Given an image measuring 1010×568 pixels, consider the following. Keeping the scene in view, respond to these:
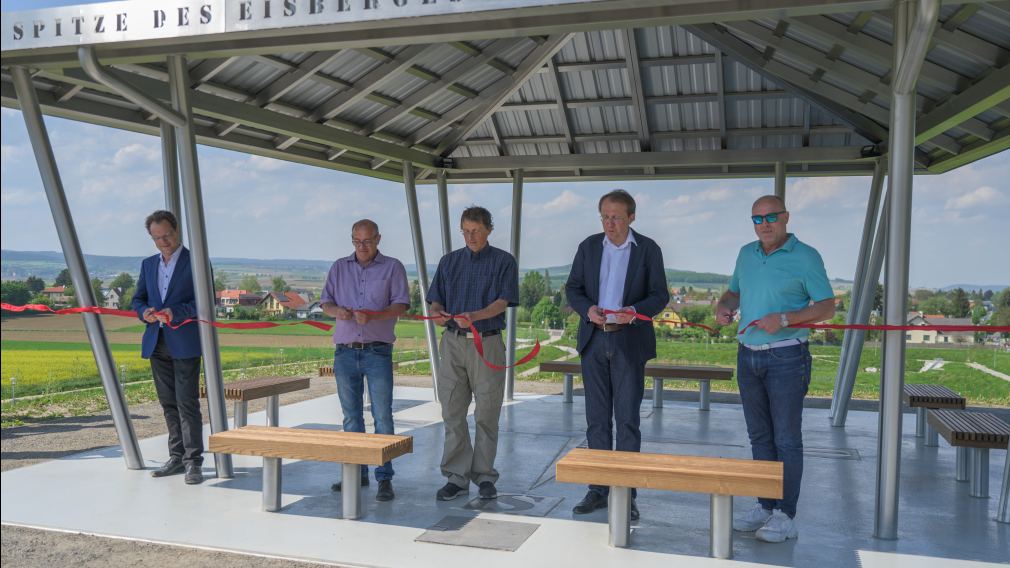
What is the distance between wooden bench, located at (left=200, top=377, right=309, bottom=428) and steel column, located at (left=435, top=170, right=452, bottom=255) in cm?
263

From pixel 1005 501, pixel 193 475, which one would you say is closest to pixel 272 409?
pixel 193 475

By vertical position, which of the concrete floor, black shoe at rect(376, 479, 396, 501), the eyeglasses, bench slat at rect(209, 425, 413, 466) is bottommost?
the concrete floor

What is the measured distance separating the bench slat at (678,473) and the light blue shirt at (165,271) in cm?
309

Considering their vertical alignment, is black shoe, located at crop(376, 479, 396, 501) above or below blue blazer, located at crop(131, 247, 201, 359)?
below

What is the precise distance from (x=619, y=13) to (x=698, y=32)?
2798 mm

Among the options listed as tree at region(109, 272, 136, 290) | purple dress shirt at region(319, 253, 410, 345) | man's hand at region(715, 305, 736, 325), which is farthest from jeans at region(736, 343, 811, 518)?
tree at region(109, 272, 136, 290)

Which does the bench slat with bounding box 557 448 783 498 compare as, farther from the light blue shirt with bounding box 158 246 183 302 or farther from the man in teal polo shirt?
the light blue shirt with bounding box 158 246 183 302

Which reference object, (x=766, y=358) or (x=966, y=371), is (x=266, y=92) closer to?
(x=766, y=358)

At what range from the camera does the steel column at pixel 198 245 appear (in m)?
5.29

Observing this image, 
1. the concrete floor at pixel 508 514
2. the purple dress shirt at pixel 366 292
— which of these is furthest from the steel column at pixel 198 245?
the purple dress shirt at pixel 366 292

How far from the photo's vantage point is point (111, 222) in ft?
144

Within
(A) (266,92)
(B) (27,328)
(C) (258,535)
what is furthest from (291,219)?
(C) (258,535)

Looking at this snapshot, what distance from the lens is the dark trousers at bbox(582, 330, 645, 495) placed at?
4.48 meters

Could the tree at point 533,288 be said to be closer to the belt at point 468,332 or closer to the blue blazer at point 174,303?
the blue blazer at point 174,303
